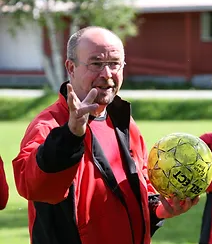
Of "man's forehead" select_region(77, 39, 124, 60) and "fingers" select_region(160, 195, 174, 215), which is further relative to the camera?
"fingers" select_region(160, 195, 174, 215)

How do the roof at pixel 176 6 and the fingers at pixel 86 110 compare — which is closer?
the fingers at pixel 86 110

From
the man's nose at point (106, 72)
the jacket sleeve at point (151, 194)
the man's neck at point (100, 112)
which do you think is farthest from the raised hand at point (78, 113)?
the jacket sleeve at point (151, 194)

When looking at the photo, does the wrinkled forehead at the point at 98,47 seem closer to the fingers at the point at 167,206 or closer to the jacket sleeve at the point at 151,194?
the jacket sleeve at the point at 151,194

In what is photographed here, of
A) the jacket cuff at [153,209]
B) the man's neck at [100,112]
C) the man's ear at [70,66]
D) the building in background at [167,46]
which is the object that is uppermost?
the man's ear at [70,66]

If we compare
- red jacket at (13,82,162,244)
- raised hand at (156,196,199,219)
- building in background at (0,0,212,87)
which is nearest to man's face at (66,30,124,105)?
red jacket at (13,82,162,244)

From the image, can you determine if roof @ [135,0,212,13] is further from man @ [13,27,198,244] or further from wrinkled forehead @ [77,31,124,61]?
wrinkled forehead @ [77,31,124,61]

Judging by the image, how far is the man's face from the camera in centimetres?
392

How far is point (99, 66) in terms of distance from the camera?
393 centimetres

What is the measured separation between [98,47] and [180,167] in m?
0.76

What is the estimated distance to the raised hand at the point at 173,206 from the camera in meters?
4.13

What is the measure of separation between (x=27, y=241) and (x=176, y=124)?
14.0 metres

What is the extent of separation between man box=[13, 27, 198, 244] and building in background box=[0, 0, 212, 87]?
3146 centimetres

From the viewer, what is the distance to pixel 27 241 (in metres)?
8.76

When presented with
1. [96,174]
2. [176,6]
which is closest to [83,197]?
[96,174]
